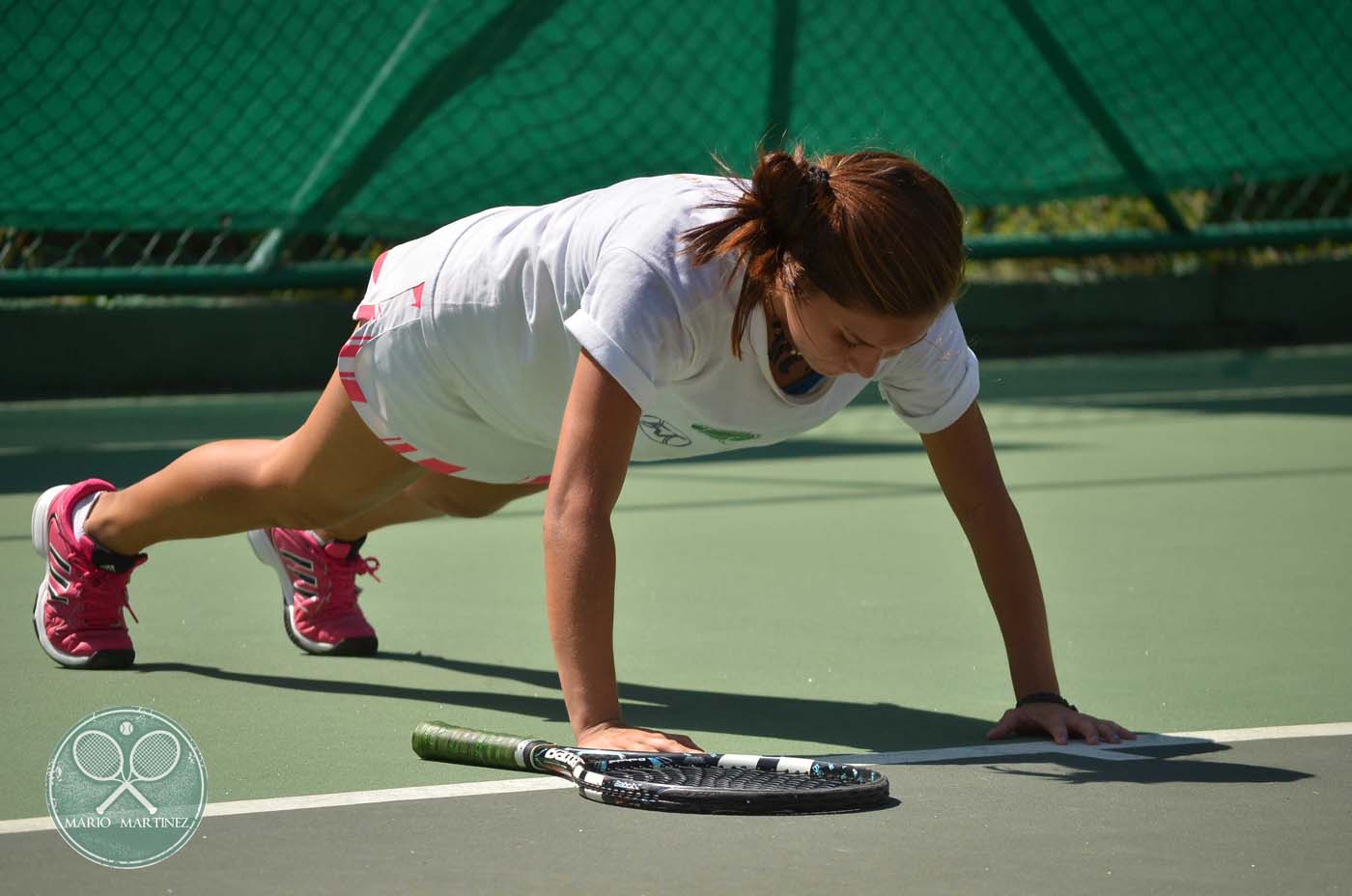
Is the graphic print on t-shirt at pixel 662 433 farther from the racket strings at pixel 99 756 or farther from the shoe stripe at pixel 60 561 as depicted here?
the shoe stripe at pixel 60 561

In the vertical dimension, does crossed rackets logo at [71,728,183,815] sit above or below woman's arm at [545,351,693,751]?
below

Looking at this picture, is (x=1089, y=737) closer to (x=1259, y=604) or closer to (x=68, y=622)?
(x=1259, y=604)

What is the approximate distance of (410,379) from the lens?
10.2 feet

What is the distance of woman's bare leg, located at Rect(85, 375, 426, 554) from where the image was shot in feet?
10.7

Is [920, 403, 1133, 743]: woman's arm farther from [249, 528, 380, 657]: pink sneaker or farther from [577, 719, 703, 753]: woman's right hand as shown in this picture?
[249, 528, 380, 657]: pink sneaker

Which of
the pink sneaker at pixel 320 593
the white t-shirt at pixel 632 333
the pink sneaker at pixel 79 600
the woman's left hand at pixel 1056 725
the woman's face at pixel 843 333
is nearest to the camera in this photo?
the woman's face at pixel 843 333

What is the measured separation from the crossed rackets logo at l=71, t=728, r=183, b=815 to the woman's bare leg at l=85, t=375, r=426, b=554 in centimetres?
51

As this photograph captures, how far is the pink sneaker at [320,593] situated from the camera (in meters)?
3.72

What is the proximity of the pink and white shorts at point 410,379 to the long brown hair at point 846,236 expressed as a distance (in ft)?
1.81

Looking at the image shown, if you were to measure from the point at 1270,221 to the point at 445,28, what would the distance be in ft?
12.9

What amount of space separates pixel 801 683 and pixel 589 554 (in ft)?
2.79

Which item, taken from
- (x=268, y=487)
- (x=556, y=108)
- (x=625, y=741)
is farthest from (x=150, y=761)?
(x=556, y=108)

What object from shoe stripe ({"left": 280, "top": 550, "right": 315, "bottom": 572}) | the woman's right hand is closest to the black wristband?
the woman's right hand

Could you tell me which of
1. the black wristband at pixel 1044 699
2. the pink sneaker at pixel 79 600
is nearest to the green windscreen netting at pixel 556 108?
the pink sneaker at pixel 79 600
